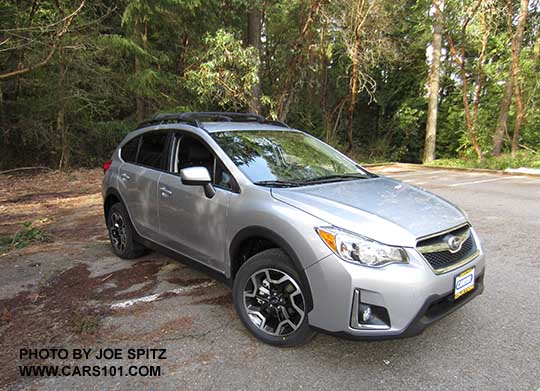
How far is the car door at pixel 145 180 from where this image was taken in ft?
12.6

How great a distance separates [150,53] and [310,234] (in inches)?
473

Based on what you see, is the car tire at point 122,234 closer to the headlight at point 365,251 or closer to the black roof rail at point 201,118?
the black roof rail at point 201,118

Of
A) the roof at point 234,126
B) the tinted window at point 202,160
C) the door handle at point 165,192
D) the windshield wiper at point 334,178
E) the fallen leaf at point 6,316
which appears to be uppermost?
the roof at point 234,126

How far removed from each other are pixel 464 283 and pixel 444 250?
29 centimetres

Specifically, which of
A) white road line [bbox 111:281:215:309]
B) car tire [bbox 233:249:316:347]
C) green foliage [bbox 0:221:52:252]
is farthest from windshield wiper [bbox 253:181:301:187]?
green foliage [bbox 0:221:52:252]

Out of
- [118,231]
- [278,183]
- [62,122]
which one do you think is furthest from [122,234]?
[62,122]

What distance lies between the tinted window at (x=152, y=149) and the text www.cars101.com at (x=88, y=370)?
1.97 m

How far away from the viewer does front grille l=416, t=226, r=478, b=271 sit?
7.74 ft

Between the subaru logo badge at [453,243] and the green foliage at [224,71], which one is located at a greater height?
the green foliage at [224,71]

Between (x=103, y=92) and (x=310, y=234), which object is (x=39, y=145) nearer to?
(x=103, y=92)

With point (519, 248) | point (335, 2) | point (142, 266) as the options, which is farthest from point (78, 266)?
point (335, 2)

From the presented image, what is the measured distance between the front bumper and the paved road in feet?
1.10

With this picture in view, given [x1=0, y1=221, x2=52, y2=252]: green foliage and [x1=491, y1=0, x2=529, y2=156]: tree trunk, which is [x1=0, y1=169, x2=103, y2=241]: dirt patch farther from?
[x1=491, y1=0, x2=529, y2=156]: tree trunk

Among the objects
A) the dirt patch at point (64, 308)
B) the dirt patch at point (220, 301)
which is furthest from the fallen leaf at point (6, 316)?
the dirt patch at point (220, 301)
